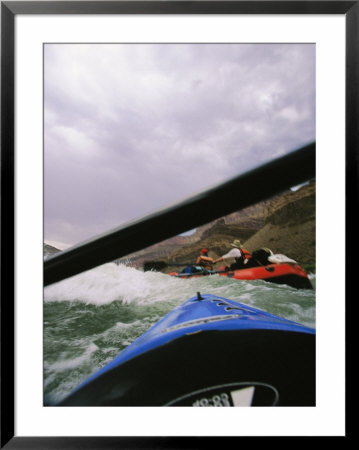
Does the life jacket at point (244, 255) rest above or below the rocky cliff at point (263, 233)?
below

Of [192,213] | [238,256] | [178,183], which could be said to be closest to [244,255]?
[238,256]

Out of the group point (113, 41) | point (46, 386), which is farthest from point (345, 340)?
point (113, 41)

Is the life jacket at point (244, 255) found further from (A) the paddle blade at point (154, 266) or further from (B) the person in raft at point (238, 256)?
(A) the paddle blade at point (154, 266)

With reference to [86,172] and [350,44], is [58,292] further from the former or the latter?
[350,44]

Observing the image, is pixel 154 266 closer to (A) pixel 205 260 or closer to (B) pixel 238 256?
(A) pixel 205 260

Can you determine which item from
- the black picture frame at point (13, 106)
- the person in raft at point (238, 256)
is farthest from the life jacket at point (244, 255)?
the black picture frame at point (13, 106)

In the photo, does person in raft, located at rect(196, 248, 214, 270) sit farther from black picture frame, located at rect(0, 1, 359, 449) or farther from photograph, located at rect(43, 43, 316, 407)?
black picture frame, located at rect(0, 1, 359, 449)

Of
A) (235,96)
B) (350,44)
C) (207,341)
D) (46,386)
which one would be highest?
(350,44)
